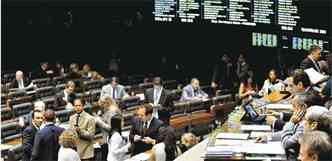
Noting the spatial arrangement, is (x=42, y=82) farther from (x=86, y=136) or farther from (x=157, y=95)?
(x=86, y=136)

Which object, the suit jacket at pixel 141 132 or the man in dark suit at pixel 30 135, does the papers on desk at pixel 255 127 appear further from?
the man in dark suit at pixel 30 135

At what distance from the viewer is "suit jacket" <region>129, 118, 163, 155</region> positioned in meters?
8.31

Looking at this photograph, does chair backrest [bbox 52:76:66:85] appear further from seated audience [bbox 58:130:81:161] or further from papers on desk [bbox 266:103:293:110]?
papers on desk [bbox 266:103:293:110]

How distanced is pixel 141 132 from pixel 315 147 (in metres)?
4.53

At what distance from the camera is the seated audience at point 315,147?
4070mm

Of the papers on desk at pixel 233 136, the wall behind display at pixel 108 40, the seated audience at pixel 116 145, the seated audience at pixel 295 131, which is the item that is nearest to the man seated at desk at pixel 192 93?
the wall behind display at pixel 108 40

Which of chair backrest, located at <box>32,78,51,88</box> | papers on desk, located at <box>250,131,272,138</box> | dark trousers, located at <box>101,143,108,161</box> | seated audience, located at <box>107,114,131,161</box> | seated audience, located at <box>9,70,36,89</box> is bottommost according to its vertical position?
dark trousers, located at <box>101,143,108,161</box>

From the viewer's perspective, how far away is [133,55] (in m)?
17.3

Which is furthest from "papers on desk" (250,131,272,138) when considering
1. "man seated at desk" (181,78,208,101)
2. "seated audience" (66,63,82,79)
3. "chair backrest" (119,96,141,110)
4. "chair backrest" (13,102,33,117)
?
"seated audience" (66,63,82,79)

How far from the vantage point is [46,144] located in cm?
802

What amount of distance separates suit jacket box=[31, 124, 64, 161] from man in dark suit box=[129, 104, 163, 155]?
829mm

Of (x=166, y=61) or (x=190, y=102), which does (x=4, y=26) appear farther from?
(x=190, y=102)

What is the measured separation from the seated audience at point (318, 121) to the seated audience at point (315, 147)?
0.68 m

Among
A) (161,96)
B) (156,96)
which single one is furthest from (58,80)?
(161,96)
